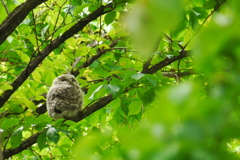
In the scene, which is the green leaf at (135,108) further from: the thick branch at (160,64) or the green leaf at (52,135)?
the green leaf at (52,135)

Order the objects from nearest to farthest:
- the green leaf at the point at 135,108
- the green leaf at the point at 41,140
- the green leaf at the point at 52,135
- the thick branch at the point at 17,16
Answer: the thick branch at the point at 17,16
the green leaf at the point at 52,135
the green leaf at the point at 41,140
the green leaf at the point at 135,108

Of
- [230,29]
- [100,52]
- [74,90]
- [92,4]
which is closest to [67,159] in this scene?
[74,90]

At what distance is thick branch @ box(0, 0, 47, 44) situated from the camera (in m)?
1.70

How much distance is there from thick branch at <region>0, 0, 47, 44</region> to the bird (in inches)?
28.5

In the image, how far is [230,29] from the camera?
443 mm

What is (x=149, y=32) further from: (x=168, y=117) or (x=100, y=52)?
(x=100, y=52)

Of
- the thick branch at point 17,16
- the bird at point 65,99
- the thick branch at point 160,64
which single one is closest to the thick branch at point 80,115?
the bird at point 65,99

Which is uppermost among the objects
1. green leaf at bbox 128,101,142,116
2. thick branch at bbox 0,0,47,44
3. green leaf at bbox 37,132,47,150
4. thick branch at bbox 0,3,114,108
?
thick branch at bbox 0,0,47,44

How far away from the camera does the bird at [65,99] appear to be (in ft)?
7.83

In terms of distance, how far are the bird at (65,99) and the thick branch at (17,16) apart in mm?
723

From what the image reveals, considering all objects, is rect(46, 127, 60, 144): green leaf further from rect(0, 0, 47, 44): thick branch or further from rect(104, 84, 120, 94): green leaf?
rect(0, 0, 47, 44): thick branch

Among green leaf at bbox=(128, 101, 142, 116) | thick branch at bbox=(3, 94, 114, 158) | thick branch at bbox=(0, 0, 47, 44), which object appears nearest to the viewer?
thick branch at bbox=(0, 0, 47, 44)

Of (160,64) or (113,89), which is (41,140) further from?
(160,64)

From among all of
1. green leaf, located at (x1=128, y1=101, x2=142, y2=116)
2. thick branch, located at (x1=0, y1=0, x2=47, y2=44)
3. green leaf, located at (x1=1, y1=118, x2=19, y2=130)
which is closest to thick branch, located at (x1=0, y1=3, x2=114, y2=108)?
green leaf, located at (x1=1, y1=118, x2=19, y2=130)
